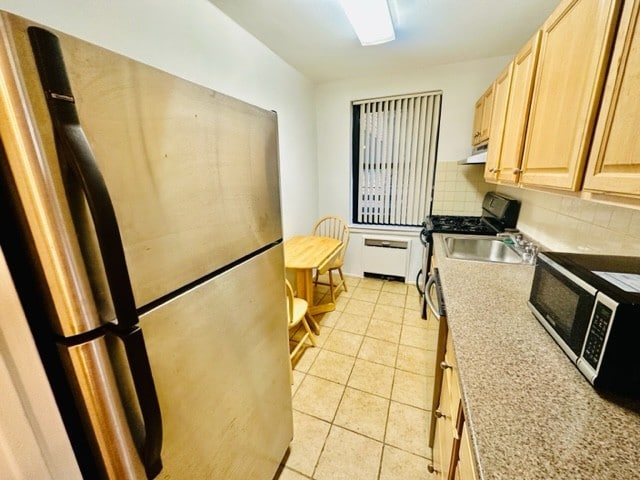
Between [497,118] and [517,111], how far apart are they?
37 centimetres

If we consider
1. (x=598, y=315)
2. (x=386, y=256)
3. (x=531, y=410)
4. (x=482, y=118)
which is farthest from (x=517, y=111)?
(x=386, y=256)

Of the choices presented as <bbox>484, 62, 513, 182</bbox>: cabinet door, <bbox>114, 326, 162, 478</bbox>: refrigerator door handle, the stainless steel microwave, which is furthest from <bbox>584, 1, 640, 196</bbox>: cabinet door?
<bbox>114, 326, 162, 478</bbox>: refrigerator door handle

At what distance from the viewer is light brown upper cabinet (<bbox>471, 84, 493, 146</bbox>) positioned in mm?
2203

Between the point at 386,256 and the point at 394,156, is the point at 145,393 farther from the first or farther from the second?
the point at 394,156

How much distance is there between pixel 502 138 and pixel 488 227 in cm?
96

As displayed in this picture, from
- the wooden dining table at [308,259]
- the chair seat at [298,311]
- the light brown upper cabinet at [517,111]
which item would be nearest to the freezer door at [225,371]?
the chair seat at [298,311]

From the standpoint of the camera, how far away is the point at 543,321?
981 mm

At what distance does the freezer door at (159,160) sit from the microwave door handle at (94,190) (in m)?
0.01

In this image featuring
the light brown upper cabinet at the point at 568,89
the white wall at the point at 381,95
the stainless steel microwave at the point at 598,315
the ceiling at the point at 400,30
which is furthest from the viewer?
the white wall at the point at 381,95

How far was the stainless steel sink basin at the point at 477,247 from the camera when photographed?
6.97ft

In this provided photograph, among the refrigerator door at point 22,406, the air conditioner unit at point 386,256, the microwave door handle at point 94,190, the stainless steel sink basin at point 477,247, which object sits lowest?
the air conditioner unit at point 386,256

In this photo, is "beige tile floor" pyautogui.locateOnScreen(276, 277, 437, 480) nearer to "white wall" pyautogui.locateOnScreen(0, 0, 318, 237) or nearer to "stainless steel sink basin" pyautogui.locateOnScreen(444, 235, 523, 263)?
"stainless steel sink basin" pyautogui.locateOnScreen(444, 235, 523, 263)

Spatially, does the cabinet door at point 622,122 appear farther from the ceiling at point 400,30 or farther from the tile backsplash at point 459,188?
the tile backsplash at point 459,188

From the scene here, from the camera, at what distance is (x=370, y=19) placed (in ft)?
5.70
